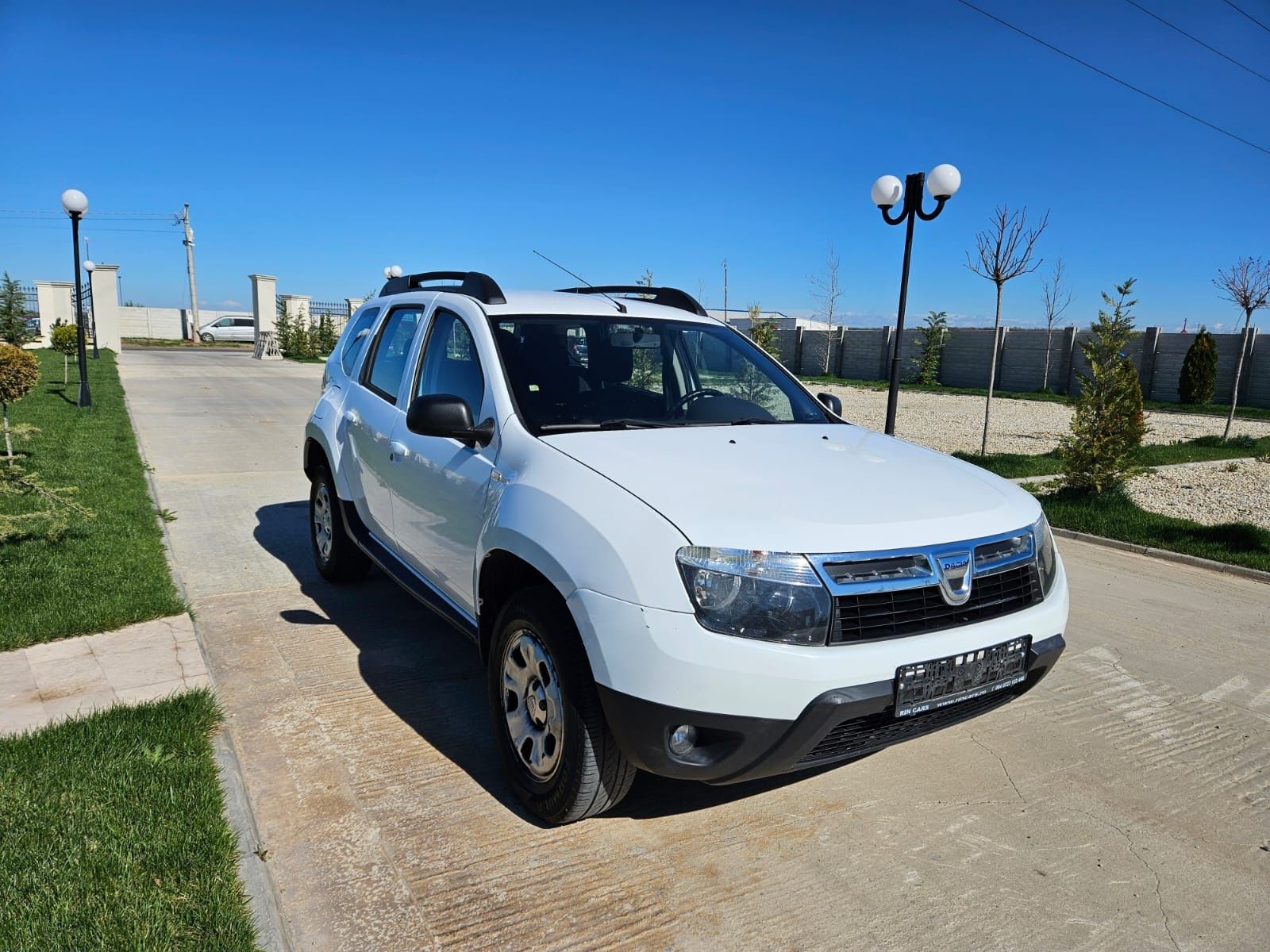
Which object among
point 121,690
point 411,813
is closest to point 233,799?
point 411,813

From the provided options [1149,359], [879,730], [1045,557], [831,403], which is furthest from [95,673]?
[1149,359]

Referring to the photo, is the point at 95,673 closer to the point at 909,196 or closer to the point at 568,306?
the point at 568,306

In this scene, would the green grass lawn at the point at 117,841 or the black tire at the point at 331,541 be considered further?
the black tire at the point at 331,541

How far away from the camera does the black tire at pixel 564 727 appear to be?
2748 mm

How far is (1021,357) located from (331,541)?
28.8 m

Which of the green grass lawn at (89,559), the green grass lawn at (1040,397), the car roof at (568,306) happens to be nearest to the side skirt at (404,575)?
the green grass lawn at (89,559)

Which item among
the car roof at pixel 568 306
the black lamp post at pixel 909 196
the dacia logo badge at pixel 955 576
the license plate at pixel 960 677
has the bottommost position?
the license plate at pixel 960 677

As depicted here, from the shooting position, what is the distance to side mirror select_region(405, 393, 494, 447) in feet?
11.0

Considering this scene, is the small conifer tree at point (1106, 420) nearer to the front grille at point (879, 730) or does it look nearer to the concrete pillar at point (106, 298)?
the front grille at point (879, 730)

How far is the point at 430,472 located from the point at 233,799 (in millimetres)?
1487

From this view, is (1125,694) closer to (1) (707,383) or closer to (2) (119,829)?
(1) (707,383)

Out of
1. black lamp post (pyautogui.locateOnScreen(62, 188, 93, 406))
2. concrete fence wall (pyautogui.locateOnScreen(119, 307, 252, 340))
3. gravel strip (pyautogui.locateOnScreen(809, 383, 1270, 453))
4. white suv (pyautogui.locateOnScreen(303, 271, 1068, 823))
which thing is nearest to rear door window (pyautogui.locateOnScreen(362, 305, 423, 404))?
white suv (pyautogui.locateOnScreen(303, 271, 1068, 823))

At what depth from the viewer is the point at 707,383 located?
4.24 m

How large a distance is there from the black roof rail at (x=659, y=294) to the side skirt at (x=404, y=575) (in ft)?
5.59
